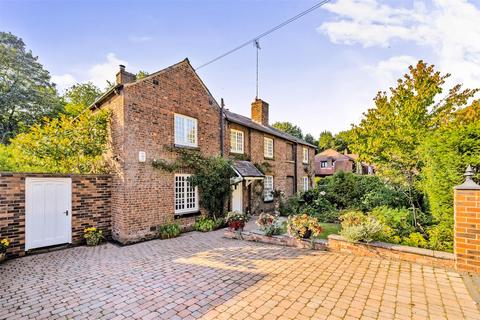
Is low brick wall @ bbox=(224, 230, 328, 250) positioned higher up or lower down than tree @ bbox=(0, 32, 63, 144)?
lower down

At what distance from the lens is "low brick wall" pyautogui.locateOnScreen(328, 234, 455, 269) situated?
17.1ft

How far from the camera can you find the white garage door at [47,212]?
7.36 metres

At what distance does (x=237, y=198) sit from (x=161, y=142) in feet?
19.0

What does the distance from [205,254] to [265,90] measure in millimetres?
15140

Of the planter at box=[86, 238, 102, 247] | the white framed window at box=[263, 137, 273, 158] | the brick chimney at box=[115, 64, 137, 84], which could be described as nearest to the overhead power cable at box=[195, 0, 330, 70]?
the brick chimney at box=[115, 64, 137, 84]

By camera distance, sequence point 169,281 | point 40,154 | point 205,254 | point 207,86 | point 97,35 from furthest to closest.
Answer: point 207,86 → point 40,154 → point 97,35 → point 205,254 → point 169,281

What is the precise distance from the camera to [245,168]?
1311 centimetres

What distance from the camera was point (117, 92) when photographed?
29.5 feet

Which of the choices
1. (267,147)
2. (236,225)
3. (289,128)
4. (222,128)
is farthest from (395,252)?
(289,128)

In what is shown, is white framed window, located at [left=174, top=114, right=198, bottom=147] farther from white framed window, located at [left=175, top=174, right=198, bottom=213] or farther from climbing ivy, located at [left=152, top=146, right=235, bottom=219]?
white framed window, located at [left=175, top=174, right=198, bottom=213]

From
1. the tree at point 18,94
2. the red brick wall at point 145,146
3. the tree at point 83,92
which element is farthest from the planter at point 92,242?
the tree at point 18,94

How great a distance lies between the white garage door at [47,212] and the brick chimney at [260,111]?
14063 millimetres

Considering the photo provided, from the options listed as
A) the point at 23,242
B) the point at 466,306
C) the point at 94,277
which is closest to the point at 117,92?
the point at 23,242

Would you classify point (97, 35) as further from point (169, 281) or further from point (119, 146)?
point (169, 281)
